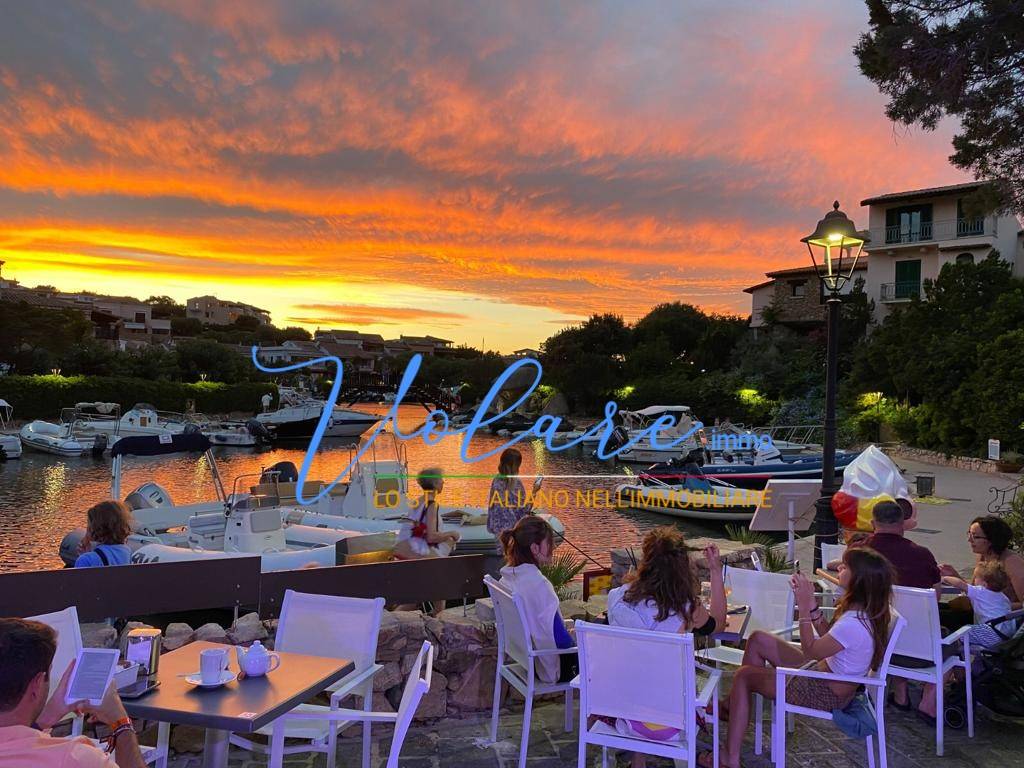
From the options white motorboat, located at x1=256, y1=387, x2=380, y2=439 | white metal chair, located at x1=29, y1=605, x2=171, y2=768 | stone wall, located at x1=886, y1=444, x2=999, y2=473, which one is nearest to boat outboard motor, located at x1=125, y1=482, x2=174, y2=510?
white metal chair, located at x1=29, y1=605, x2=171, y2=768

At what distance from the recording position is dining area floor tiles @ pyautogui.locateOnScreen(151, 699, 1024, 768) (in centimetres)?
384

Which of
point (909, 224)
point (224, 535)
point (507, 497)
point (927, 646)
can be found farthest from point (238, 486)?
point (909, 224)

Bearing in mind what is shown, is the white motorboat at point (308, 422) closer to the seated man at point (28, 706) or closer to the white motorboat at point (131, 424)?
the white motorboat at point (131, 424)

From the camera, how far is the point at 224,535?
1074cm

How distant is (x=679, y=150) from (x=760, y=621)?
1642cm

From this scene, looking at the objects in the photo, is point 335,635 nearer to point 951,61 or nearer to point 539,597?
point 539,597

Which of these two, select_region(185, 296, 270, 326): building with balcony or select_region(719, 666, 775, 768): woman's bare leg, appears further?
select_region(185, 296, 270, 326): building with balcony

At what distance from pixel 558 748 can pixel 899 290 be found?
132ft

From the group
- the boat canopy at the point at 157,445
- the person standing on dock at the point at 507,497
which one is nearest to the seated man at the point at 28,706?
the person standing on dock at the point at 507,497

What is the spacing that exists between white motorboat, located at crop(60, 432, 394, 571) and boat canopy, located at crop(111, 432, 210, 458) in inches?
1.4

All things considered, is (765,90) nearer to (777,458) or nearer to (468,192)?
(468,192)

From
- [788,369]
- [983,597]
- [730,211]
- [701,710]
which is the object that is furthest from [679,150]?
[788,369]

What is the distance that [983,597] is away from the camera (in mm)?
4598

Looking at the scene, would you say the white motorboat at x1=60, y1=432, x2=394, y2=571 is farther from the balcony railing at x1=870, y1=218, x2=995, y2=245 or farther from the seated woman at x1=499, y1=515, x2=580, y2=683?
the balcony railing at x1=870, y1=218, x2=995, y2=245
